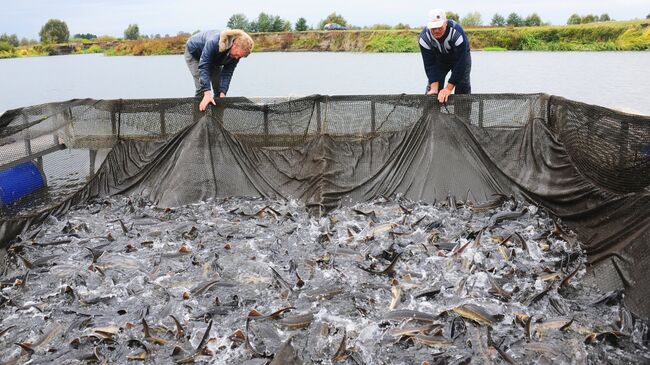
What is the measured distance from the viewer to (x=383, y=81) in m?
21.8

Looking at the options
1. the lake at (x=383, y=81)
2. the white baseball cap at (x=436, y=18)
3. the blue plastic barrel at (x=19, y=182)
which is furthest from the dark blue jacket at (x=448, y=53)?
the lake at (x=383, y=81)

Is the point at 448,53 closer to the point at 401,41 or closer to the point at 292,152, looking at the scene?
the point at 292,152

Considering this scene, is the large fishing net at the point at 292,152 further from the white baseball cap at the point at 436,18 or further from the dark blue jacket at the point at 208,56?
the white baseball cap at the point at 436,18

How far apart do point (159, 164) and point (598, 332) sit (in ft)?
17.6

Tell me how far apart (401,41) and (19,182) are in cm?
3474

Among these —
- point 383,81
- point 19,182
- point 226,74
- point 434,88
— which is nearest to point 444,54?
point 434,88

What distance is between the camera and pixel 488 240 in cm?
568

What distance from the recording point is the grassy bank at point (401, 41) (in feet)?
111

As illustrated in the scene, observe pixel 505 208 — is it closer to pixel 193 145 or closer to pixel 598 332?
pixel 598 332

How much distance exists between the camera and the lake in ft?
63.7

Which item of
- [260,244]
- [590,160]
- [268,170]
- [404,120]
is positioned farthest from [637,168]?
[268,170]

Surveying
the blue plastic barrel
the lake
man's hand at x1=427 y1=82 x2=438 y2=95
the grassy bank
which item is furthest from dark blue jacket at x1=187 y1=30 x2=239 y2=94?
the grassy bank

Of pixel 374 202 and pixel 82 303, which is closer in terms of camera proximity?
pixel 82 303

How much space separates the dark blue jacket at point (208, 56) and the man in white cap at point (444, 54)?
8.60 feet
